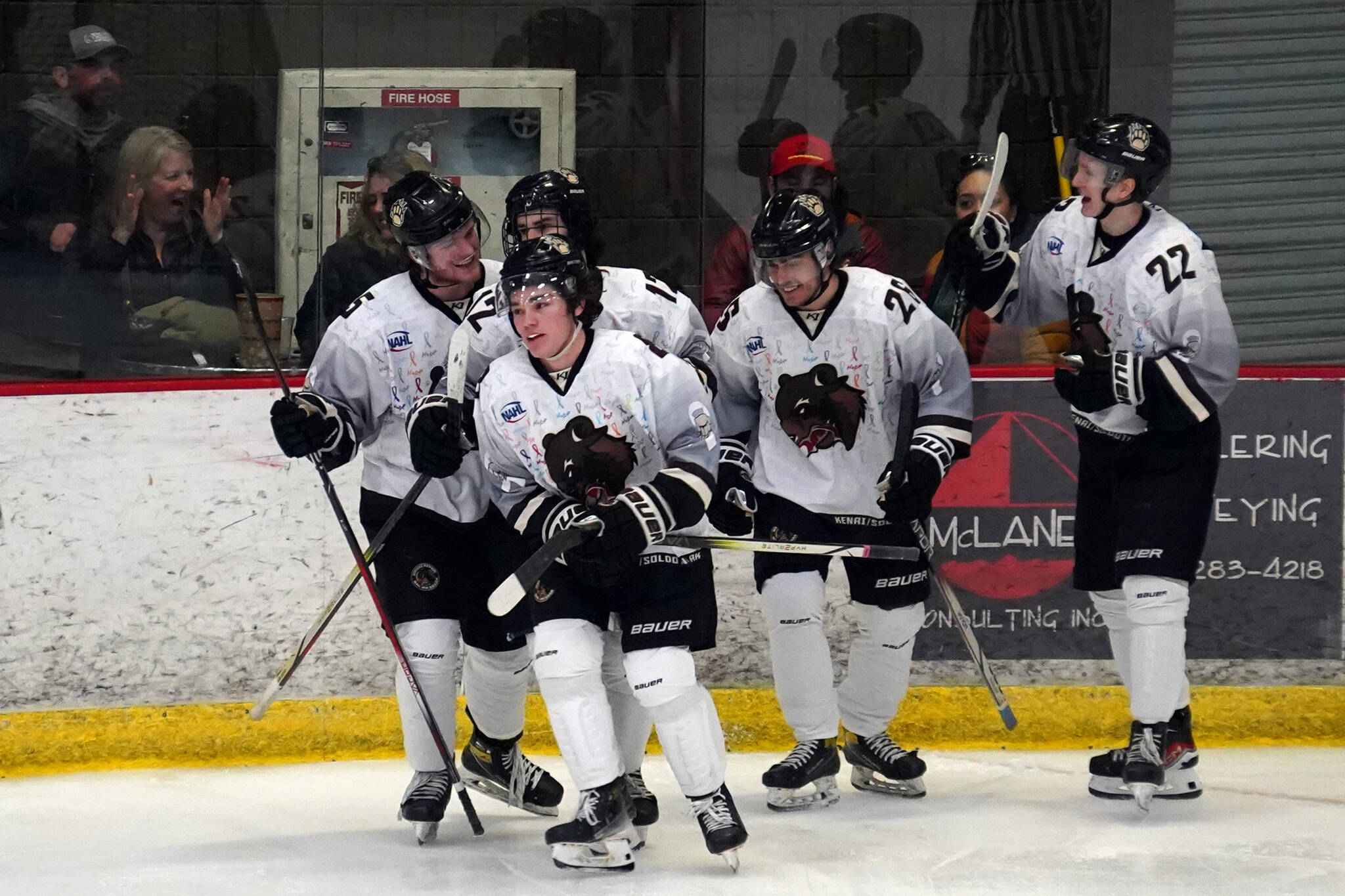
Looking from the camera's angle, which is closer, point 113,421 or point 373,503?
point 373,503

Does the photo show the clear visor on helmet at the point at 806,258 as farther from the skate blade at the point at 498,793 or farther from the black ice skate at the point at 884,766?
the skate blade at the point at 498,793

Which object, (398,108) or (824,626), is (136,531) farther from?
(824,626)

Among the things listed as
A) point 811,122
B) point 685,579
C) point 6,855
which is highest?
point 811,122

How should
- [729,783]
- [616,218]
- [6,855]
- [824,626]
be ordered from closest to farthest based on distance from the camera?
[6,855] < [729,783] < [824,626] < [616,218]

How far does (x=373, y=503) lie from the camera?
3.25m

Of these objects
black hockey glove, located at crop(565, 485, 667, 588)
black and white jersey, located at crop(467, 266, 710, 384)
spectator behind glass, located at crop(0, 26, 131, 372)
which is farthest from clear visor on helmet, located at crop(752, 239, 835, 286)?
spectator behind glass, located at crop(0, 26, 131, 372)

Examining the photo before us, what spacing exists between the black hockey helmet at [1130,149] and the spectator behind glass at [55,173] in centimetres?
213

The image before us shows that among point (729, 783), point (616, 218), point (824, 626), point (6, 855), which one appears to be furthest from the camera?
point (616, 218)

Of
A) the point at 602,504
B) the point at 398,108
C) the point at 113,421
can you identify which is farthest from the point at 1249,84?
the point at 113,421

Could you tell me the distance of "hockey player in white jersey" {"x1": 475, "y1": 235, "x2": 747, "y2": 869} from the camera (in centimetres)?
287

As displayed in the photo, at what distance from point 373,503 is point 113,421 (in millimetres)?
836

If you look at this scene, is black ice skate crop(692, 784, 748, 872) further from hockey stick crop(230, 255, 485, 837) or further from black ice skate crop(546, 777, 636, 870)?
hockey stick crop(230, 255, 485, 837)

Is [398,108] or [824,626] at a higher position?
[398,108]

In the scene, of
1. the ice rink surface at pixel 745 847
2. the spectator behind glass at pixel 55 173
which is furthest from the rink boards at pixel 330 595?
the spectator behind glass at pixel 55 173
